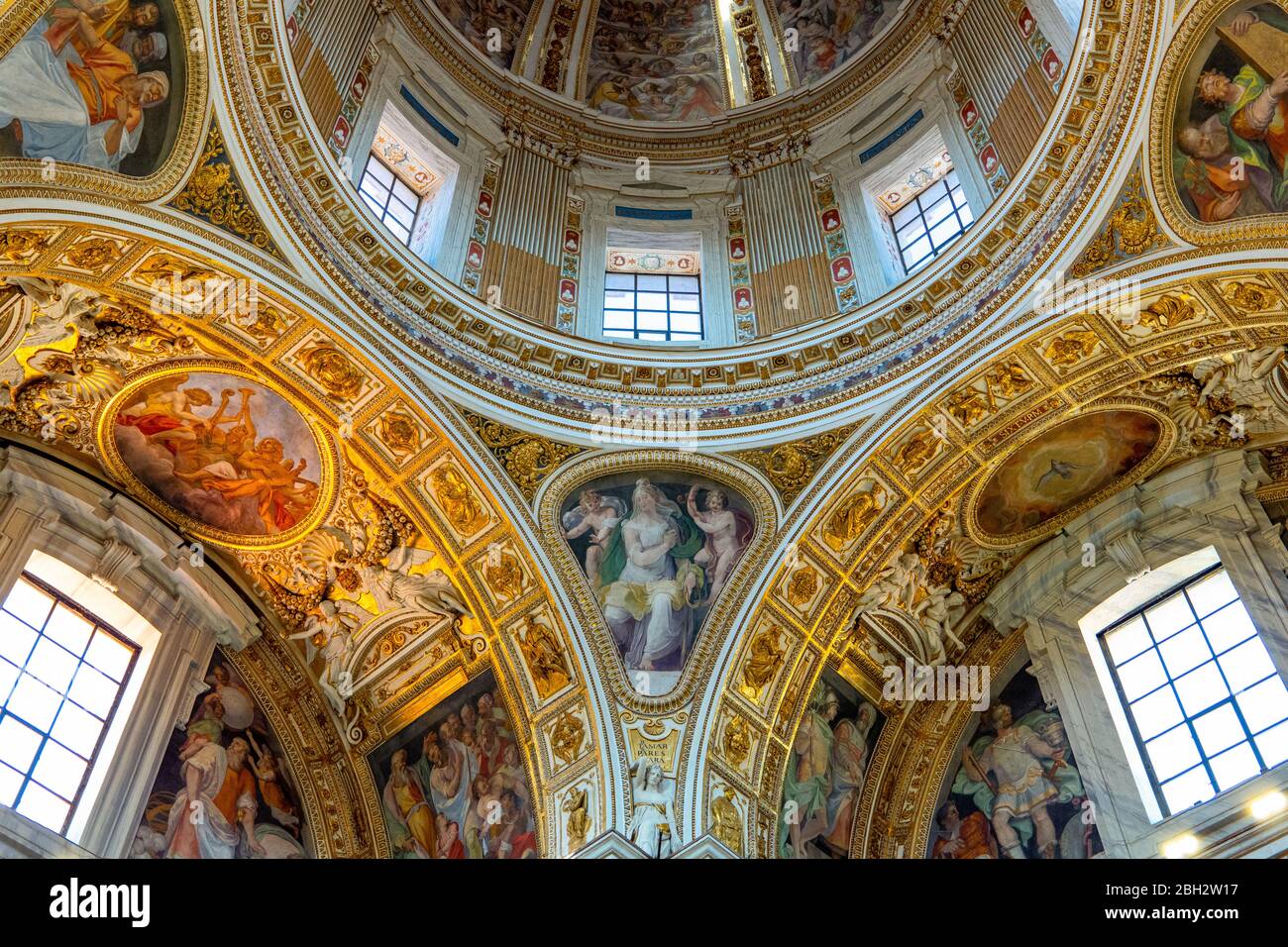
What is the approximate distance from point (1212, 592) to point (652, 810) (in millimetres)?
7012

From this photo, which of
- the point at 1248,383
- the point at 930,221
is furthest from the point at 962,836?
the point at 930,221

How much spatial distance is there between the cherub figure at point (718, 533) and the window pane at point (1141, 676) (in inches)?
186

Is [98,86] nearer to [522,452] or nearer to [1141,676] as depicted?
[522,452]

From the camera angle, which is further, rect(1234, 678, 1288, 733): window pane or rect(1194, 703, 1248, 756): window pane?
rect(1194, 703, 1248, 756): window pane

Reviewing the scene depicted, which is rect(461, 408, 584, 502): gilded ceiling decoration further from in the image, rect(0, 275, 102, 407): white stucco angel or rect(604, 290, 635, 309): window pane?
rect(0, 275, 102, 407): white stucco angel

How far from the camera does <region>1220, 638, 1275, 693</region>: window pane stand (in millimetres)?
16703

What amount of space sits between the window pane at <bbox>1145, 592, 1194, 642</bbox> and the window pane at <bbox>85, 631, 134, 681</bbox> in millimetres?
11938

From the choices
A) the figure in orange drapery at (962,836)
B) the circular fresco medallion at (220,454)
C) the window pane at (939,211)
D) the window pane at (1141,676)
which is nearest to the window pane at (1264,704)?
the window pane at (1141,676)

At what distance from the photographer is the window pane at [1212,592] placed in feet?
57.6

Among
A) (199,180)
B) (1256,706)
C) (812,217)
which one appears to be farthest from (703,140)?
(1256,706)

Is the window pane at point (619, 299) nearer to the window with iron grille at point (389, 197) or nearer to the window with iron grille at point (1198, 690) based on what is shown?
the window with iron grille at point (389, 197)

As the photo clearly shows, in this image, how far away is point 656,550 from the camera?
18219mm

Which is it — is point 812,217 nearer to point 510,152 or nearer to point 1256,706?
point 510,152

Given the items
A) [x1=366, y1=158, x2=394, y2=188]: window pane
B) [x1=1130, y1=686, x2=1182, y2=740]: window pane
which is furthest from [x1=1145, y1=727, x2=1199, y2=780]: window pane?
[x1=366, y1=158, x2=394, y2=188]: window pane
